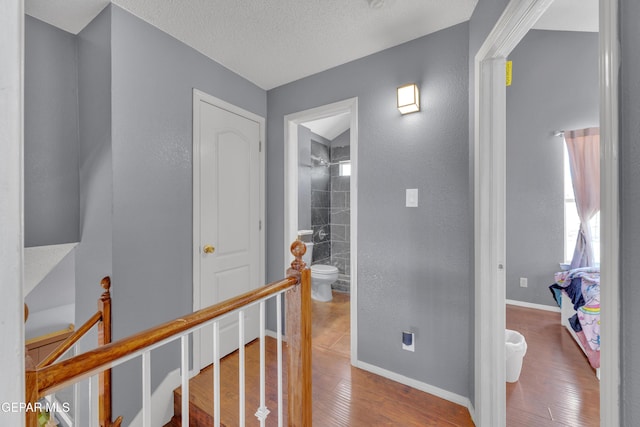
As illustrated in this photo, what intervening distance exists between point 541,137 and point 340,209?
2777mm

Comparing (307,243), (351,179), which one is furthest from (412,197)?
(307,243)

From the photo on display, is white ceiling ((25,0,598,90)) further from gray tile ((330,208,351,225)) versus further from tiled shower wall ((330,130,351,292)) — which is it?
gray tile ((330,208,351,225))

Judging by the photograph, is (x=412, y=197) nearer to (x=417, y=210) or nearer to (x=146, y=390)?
(x=417, y=210)

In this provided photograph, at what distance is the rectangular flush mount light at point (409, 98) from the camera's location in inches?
71.3

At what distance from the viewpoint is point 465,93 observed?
5.57 feet

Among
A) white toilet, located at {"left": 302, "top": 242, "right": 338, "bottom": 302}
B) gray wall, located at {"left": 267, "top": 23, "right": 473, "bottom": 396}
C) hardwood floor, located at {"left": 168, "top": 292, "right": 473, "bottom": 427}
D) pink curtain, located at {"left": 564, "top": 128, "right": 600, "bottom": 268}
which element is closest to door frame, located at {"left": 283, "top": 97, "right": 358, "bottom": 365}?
gray wall, located at {"left": 267, "top": 23, "right": 473, "bottom": 396}

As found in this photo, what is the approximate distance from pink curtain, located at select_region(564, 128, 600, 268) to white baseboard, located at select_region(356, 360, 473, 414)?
234 cm

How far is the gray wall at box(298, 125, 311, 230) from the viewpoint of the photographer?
3689 millimetres

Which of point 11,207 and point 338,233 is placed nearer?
point 11,207

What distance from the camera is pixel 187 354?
86cm

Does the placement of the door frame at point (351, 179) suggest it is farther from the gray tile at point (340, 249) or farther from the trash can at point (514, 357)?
the gray tile at point (340, 249)

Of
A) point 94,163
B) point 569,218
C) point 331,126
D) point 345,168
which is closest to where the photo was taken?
point 94,163

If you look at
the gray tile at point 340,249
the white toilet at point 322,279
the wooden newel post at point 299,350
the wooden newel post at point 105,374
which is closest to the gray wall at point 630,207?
the wooden newel post at point 299,350

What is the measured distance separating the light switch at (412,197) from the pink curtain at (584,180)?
7.96ft
